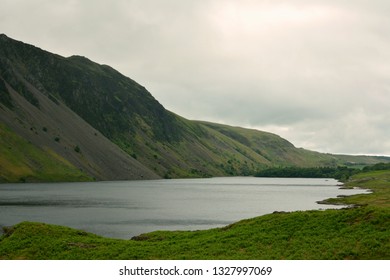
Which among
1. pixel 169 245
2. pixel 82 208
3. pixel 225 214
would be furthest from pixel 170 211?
pixel 169 245

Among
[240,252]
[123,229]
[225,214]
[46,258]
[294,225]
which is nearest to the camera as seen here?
[240,252]

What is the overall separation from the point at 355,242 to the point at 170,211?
89.4 meters

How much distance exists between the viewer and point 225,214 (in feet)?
393

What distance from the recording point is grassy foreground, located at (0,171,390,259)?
39531mm

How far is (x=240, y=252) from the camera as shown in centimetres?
4219

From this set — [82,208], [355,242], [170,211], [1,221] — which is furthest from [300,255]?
[82,208]

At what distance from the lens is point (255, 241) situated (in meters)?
45.3

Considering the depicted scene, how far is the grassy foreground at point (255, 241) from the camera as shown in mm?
39531
